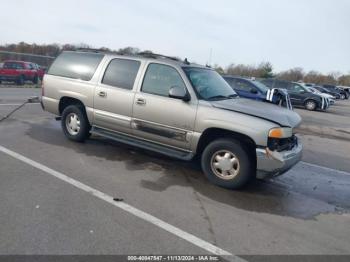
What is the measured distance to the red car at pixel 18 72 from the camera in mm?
22867

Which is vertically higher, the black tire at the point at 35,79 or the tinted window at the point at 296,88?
the tinted window at the point at 296,88

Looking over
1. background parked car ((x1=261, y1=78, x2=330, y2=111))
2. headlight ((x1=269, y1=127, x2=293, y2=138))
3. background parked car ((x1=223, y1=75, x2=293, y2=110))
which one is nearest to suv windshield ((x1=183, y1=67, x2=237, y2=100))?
headlight ((x1=269, y1=127, x2=293, y2=138))

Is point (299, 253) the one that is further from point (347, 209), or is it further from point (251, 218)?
point (347, 209)

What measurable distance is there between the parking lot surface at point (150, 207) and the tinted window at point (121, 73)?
4.54 feet

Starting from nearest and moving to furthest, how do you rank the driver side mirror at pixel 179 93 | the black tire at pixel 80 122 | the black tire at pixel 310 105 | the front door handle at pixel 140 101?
the driver side mirror at pixel 179 93 → the front door handle at pixel 140 101 → the black tire at pixel 80 122 → the black tire at pixel 310 105

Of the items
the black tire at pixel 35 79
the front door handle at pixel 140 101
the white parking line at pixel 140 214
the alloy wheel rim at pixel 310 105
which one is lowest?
the white parking line at pixel 140 214

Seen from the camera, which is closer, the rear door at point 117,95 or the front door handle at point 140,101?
the front door handle at point 140,101

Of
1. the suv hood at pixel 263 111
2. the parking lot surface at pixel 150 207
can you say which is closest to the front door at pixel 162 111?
the suv hood at pixel 263 111

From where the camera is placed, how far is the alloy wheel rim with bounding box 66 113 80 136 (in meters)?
6.81

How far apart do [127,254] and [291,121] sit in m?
3.25

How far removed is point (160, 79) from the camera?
569 centimetres

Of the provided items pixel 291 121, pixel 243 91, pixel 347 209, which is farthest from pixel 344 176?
pixel 243 91

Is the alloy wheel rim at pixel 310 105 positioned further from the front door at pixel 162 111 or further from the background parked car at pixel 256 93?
the front door at pixel 162 111

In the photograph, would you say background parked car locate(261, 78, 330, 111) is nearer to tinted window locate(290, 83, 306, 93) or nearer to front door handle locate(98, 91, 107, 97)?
tinted window locate(290, 83, 306, 93)
